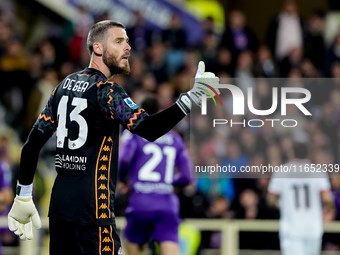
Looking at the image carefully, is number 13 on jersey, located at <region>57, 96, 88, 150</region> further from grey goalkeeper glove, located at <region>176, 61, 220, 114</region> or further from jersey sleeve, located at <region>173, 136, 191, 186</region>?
jersey sleeve, located at <region>173, 136, 191, 186</region>

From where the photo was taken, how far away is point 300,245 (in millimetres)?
10820

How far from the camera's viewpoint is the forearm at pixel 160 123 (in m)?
5.04

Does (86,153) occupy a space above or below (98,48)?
below

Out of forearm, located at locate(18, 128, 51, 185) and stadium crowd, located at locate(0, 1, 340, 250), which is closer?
forearm, located at locate(18, 128, 51, 185)

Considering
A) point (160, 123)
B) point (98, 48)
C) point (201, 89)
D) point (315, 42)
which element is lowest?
point (160, 123)

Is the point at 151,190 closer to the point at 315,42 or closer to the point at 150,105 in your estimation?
the point at 150,105

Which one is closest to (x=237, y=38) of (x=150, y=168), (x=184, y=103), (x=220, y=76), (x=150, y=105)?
(x=220, y=76)

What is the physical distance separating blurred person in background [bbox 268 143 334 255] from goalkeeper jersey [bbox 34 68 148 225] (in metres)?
5.43

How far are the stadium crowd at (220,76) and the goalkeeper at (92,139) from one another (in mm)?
5359

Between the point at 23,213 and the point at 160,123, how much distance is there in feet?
4.23

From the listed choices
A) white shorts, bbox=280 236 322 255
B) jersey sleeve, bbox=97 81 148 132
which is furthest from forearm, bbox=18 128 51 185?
white shorts, bbox=280 236 322 255

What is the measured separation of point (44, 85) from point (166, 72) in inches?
84.0

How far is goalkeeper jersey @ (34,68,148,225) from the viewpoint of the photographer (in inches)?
208

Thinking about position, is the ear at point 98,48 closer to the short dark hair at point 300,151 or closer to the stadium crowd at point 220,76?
the short dark hair at point 300,151
